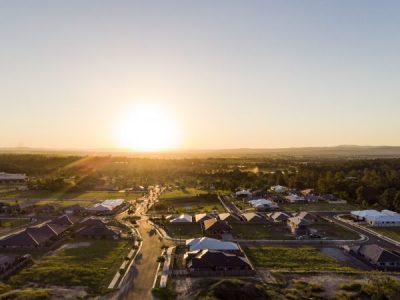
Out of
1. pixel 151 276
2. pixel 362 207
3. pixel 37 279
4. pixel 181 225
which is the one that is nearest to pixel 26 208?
pixel 181 225

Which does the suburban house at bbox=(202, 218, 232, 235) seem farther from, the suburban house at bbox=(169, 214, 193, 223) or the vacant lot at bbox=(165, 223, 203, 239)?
the suburban house at bbox=(169, 214, 193, 223)

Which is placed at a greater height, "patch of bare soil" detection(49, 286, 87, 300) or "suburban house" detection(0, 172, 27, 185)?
"suburban house" detection(0, 172, 27, 185)

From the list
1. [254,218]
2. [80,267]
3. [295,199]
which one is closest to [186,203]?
[254,218]

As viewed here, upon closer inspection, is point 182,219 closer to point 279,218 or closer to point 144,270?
point 279,218

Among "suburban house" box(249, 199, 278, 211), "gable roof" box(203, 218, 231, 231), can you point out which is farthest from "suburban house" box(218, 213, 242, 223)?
"suburban house" box(249, 199, 278, 211)

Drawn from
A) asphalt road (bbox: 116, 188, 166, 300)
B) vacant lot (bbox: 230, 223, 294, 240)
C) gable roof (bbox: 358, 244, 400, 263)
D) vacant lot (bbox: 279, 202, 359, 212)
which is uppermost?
gable roof (bbox: 358, 244, 400, 263)

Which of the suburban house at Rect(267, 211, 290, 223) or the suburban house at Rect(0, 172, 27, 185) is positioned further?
the suburban house at Rect(0, 172, 27, 185)

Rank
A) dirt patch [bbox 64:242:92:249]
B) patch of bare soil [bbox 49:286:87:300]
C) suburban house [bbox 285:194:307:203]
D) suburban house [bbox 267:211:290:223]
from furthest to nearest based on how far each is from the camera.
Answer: suburban house [bbox 285:194:307:203] < suburban house [bbox 267:211:290:223] < dirt patch [bbox 64:242:92:249] < patch of bare soil [bbox 49:286:87:300]
